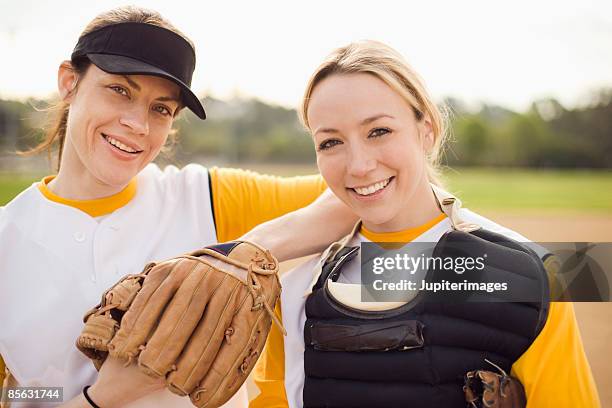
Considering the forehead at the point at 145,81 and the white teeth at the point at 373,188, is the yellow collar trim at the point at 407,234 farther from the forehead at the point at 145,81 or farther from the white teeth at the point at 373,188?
the forehead at the point at 145,81

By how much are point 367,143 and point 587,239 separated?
10.7 meters

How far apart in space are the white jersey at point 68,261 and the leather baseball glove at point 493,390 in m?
0.95

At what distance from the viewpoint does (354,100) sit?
1836 mm

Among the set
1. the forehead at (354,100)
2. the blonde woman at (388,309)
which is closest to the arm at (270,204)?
the blonde woman at (388,309)

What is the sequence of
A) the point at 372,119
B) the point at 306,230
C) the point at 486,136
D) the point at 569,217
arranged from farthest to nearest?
the point at 486,136, the point at 569,217, the point at 306,230, the point at 372,119

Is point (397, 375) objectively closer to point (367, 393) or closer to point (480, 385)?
point (367, 393)

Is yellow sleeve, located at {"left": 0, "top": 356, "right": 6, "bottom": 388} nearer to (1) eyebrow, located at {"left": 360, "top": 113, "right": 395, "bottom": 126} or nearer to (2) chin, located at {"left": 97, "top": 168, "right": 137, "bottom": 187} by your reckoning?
(2) chin, located at {"left": 97, "top": 168, "right": 137, "bottom": 187}

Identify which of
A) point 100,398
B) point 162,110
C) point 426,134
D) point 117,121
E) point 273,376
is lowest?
point 100,398

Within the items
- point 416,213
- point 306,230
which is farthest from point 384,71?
point 306,230

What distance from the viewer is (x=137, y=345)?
5.52ft

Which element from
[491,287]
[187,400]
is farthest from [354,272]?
[187,400]

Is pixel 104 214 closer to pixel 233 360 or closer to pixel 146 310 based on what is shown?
pixel 146 310

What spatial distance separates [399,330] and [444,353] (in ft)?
0.49

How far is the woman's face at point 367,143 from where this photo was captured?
6.02 ft
